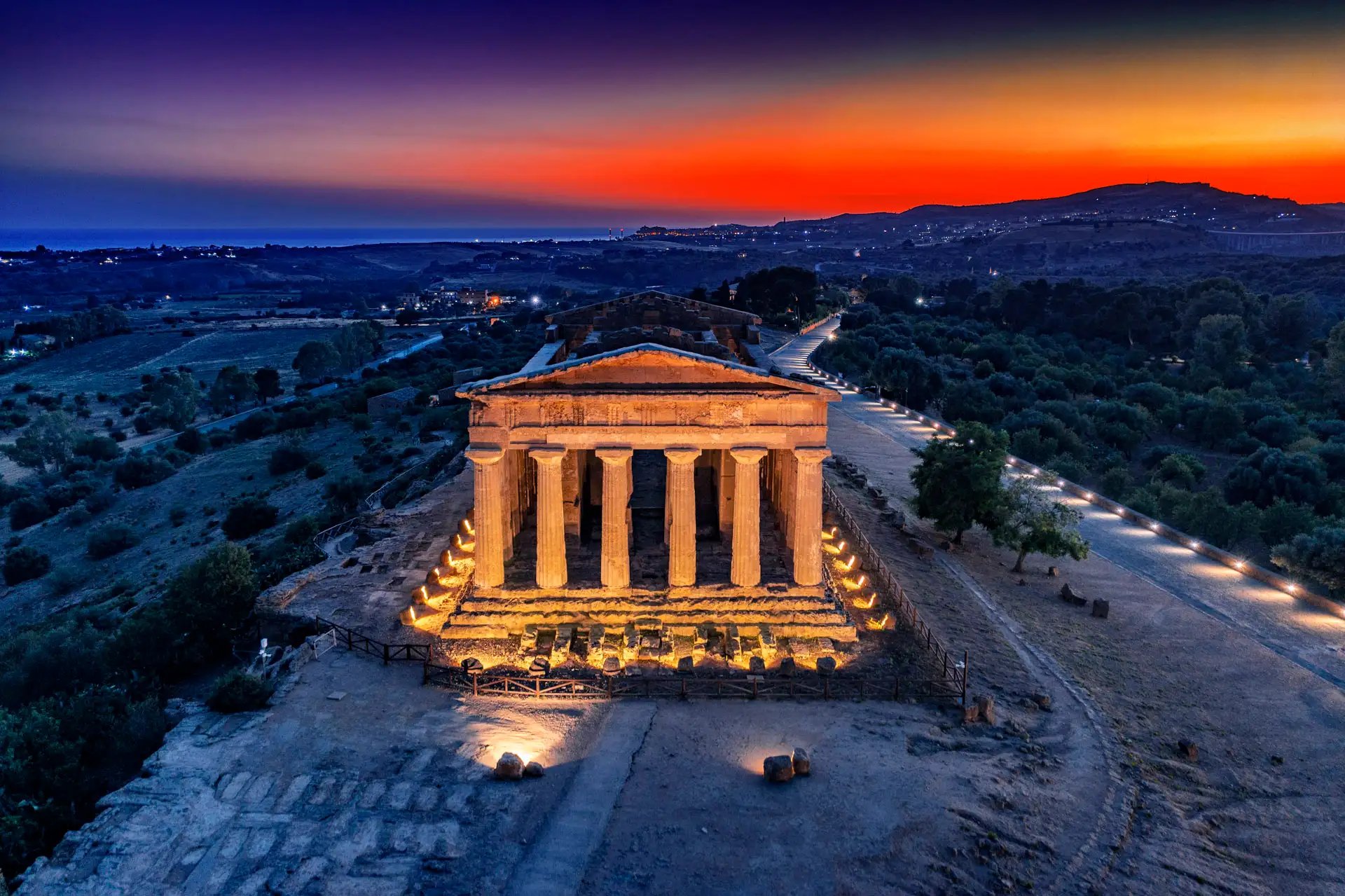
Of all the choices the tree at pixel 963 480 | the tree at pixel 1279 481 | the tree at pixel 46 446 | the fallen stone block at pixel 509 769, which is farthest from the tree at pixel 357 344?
the tree at pixel 1279 481

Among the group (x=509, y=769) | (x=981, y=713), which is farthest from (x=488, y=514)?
(x=981, y=713)

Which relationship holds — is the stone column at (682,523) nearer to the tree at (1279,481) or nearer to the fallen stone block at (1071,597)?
the fallen stone block at (1071,597)

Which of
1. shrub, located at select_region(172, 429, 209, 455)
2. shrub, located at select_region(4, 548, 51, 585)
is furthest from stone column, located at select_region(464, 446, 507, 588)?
shrub, located at select_region(172, 429, 209, 455)

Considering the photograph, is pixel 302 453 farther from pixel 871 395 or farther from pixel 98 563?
pixel 871 395

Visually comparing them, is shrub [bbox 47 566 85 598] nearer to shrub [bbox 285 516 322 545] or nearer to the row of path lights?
shrub [bbox 285 516 322 545]

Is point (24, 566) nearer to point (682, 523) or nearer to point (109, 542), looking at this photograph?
point (109, 542)

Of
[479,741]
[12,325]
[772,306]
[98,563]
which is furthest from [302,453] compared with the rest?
[12,325]
